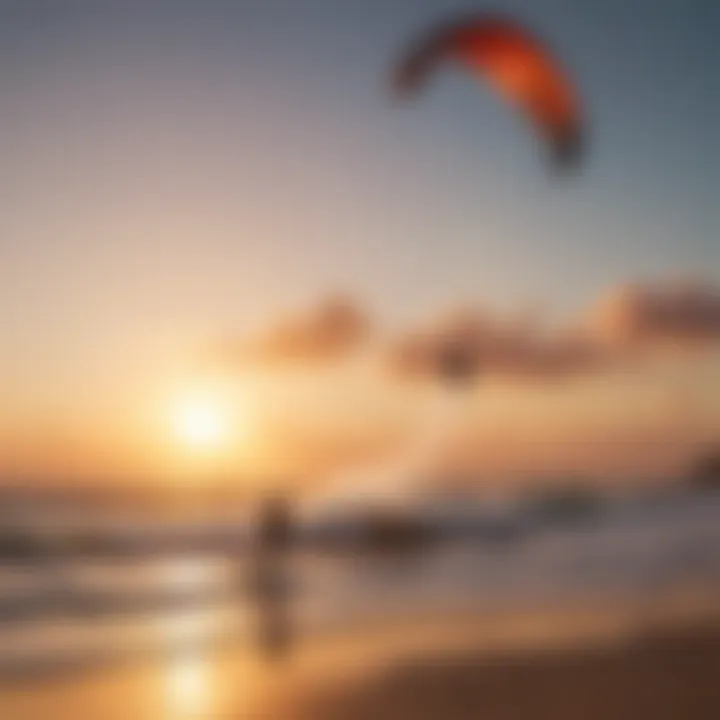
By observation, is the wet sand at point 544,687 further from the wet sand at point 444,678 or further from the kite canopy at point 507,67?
the kite canopy at point 507,67

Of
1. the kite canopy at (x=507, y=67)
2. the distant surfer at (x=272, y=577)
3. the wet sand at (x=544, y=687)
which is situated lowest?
the wet sand at (x=544, y=687)

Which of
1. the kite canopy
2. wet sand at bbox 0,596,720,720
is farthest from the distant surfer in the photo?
the kite canopy

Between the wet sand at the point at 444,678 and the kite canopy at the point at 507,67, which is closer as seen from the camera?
the wet sand at the point at 444,678

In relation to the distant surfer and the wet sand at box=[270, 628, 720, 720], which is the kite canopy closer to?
the distant surfer

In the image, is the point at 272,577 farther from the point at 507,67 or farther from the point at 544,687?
the point at 507,67

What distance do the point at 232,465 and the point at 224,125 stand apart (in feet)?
1.79

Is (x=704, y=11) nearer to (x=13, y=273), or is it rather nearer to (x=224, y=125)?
(x=224, y=125)

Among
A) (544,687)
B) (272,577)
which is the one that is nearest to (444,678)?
(544,687)

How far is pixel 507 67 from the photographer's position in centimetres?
192

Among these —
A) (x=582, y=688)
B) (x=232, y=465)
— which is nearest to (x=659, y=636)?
(x=582, y=688)

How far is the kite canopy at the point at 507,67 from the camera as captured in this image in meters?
1.91

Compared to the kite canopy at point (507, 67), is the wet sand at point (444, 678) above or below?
below

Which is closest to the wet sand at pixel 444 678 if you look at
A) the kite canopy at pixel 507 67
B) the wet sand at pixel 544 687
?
the wet sand at pixel 544 687

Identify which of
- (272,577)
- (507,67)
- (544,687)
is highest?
(507,67)
